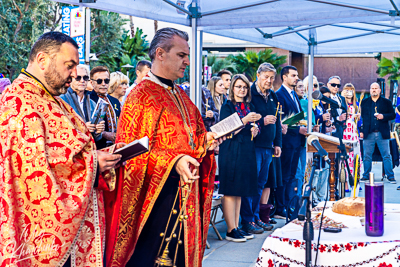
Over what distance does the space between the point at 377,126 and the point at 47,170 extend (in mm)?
9363

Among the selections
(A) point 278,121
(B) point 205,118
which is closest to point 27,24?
(B) point 205,118

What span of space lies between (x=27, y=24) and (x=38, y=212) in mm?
22347

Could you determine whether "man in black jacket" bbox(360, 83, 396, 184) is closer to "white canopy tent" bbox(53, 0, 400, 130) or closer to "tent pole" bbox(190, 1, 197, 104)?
Result: "white canopy tent" bbox(53, 0, 400, 130)

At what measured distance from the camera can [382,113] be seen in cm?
1051

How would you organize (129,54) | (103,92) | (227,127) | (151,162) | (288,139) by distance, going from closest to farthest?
(151,162) < (227,127) < (103,92) < (288,139) < (129,54)

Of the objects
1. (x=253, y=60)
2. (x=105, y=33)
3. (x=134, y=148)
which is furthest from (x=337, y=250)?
(x=253, y=60)

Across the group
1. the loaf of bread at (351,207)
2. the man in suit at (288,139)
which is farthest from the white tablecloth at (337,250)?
the man in suit at (288,139)

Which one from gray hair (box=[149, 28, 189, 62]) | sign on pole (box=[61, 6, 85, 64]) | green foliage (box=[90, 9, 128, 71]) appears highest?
green foliage (box=[90, 9, 128, 71])

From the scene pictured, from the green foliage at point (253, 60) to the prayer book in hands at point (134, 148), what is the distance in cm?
2983

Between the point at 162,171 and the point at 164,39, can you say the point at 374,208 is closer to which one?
the point at 162,171

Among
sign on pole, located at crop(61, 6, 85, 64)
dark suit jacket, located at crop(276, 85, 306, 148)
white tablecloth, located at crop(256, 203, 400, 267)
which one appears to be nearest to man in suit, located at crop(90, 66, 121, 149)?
dark suit jacket, located at crop(276, 85, 306, 148)

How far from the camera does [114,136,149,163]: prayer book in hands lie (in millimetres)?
2338

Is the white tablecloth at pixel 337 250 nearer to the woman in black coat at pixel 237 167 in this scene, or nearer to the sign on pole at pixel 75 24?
the woman in black coat at pixel 237 167

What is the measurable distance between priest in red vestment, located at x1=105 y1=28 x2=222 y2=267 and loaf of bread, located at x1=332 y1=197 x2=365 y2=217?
33.1 inches
